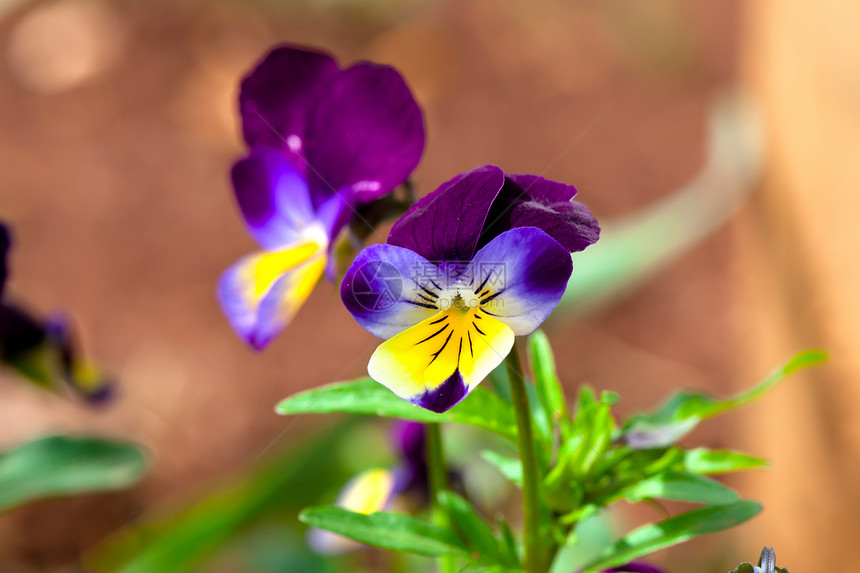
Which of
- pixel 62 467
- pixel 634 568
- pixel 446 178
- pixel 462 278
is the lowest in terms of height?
pixel 634 568

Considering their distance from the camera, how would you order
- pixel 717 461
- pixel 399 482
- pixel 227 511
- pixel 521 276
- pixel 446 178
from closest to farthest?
pixel 521 276 → pixel 717 461 → pixel 399 482 → pixel 227 511 → pixel 446 178

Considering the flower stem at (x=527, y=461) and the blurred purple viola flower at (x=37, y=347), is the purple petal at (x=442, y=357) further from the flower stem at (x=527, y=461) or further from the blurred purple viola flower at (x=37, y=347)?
the blurred purple viola flower at (x=37, y=347)

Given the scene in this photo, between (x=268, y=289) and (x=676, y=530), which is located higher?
(x=268, y=289)

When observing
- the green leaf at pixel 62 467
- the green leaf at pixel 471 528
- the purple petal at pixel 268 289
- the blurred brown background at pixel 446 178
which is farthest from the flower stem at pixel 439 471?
the blurred brown background at pixel 446 178

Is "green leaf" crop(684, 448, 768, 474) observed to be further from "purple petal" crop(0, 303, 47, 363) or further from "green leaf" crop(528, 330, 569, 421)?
"purple petal" crop(0, 303, 47, 363)

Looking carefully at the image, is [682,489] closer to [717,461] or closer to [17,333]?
[717,461]

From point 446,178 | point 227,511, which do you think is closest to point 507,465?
point 227,511

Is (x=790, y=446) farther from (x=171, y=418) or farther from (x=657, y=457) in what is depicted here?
(x=171, y=418)

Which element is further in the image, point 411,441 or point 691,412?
point 411,441
